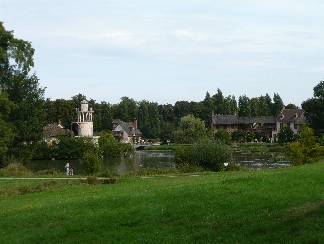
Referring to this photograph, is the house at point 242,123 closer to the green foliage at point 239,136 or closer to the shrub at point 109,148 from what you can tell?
the green foliage at point 239,136

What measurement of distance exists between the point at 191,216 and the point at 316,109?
49138 millimetres

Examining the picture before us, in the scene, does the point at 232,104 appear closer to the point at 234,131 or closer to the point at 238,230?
the point at 234,131

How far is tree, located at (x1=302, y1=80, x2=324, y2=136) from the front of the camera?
195ft

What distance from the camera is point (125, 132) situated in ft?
377

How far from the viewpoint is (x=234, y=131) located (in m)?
112

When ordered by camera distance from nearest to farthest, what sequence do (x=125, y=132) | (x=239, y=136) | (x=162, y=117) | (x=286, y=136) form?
(x=286, y=136) < (x=239, y=136) < (x=125, y=132) < (x=162, y=117)

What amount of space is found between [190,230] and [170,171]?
20249mm

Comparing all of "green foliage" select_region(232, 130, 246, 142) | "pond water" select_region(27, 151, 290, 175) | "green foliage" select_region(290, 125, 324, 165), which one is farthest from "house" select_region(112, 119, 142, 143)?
"green foliage" select_region(290, 125, 324, 165)

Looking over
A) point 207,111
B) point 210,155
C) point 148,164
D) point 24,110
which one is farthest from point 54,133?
point 210,155

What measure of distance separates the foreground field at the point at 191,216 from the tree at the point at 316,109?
4203cm

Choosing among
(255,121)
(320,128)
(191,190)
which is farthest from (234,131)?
(191,190)

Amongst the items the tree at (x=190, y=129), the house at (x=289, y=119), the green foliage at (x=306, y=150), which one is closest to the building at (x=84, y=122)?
the tree at (x=190, y=129)

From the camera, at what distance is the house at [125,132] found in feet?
371

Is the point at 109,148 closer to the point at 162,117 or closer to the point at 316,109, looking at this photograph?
the point at 316,109
